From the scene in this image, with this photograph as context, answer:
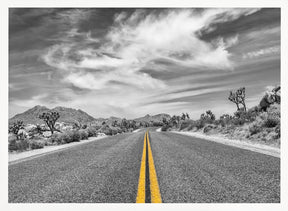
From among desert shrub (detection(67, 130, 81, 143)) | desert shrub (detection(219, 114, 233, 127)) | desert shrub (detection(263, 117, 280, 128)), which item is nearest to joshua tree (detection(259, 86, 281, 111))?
desert shrub (detection(219, 114, 233, 127))

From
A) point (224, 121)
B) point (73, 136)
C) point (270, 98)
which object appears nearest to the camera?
point (73, 136)

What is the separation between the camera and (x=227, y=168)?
16.4 ft

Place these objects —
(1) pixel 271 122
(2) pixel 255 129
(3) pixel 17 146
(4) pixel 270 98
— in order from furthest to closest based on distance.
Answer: (4) pixel 270 98
(2) pixel 255 129
(1) pixel 271 122
(3) pixel 17 146

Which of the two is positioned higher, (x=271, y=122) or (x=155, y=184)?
(x=271, y=122)

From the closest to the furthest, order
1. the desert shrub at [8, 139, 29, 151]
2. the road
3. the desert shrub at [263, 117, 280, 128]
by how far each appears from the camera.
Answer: the road → the desert shrub at [8, 139, 29, 151] → the desert shrub at [263, 117, 280, 128]

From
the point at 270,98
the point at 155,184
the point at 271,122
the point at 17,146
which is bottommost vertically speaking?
the point at 17,146

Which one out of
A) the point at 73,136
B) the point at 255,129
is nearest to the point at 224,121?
the point at 255,129

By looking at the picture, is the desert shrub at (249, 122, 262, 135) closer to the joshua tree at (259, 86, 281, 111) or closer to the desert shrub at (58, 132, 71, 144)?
the joshua tree at (259, 86, 281, 111)

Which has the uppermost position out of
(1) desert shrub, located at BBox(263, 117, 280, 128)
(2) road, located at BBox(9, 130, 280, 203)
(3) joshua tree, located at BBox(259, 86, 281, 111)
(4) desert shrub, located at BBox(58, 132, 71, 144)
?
(3) joshua tree, located at BBox(259, 86, 281, 111)

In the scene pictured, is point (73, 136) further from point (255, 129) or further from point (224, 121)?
point (224, 121)
